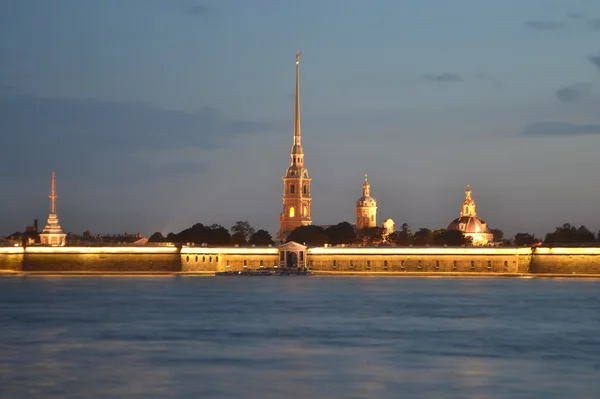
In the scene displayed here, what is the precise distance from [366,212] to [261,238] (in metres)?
31.8

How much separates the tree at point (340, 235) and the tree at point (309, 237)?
9.13ft

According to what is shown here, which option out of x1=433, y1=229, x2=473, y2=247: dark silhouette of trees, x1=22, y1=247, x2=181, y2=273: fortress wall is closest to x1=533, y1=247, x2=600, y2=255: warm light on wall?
x1=22, y1=247, x2=181, y2=273: fortress wall

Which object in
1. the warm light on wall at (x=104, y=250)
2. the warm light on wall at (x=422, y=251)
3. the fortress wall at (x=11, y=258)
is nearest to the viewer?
the warm light on wall at (x=422, y=251)

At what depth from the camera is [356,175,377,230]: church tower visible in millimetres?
188750

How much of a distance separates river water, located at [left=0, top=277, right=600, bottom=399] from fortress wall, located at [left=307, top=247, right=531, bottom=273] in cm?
3669

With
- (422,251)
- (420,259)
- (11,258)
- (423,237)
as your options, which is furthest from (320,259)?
(423,237)

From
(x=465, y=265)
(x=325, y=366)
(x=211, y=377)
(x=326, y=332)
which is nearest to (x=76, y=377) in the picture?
(x=211, y=377)

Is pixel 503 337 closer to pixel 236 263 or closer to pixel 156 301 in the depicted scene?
pixel 156 301

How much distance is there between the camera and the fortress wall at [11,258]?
128 metres

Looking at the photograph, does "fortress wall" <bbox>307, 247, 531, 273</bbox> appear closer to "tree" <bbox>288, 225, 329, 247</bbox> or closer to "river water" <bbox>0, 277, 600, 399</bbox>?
"tree" <bbox>288, 225, 329, 247</bbox>

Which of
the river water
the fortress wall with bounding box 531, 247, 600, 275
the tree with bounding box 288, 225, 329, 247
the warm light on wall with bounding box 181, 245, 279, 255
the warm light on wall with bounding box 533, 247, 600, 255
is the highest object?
the tree with bounding box 288, 225, 329, 247

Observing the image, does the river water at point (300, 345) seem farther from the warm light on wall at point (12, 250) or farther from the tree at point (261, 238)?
the tree at point (261, 238)

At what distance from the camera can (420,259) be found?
12438 centimetres

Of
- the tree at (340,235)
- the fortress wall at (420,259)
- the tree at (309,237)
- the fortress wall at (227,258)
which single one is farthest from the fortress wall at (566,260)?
the tree at (340,235)
